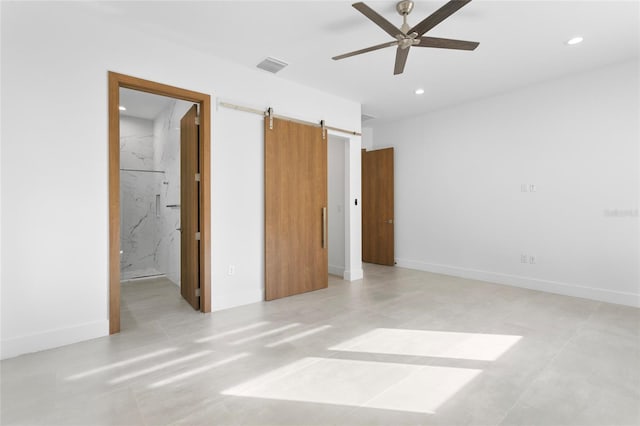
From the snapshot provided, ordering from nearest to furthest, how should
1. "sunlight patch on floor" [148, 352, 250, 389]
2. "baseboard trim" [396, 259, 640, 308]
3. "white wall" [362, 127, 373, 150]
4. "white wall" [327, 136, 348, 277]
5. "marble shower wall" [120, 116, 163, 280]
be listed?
"sunlight patch on floor" [148, 352, 250, 389], "baseboard trim" [396, 259, 640, 308], "white wall" [327, 136, 348, 277], "marble shower wall" [120, 116, 163, 280], "white wall" [362, 127, 373, 150]

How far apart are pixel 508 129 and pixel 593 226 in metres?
1.76

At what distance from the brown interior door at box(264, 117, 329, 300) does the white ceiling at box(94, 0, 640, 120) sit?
84cm

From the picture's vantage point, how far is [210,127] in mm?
3486

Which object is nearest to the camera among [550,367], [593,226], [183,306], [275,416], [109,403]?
[275,416]

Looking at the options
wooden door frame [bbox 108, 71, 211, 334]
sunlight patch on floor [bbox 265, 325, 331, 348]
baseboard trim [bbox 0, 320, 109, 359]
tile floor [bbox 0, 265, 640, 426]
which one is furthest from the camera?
wooden door frame [bbox 108, 71, 211, 334]

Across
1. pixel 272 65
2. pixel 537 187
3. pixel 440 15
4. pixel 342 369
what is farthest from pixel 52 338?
pixel 537 187

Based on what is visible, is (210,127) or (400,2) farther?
(210,127)

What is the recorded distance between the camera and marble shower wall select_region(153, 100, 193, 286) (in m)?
4.64

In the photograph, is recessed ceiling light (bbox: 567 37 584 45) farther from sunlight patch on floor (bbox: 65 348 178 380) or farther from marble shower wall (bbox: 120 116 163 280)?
marble shower wall (bbox: 120 116 163 280)

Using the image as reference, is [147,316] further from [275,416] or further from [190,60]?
[190,60]

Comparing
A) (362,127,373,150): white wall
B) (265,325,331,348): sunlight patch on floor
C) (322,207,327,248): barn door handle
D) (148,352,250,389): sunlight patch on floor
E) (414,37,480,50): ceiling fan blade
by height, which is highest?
(362,127,373,150): white wall

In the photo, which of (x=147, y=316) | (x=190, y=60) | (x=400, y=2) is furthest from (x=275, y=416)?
(x=190, y=60)

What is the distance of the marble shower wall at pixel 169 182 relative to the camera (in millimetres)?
4637

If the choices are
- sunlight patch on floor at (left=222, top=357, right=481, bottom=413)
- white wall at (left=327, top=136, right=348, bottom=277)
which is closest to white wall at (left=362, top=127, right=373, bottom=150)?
white wall at (left=327, top=136, right=348, bottom=277)
